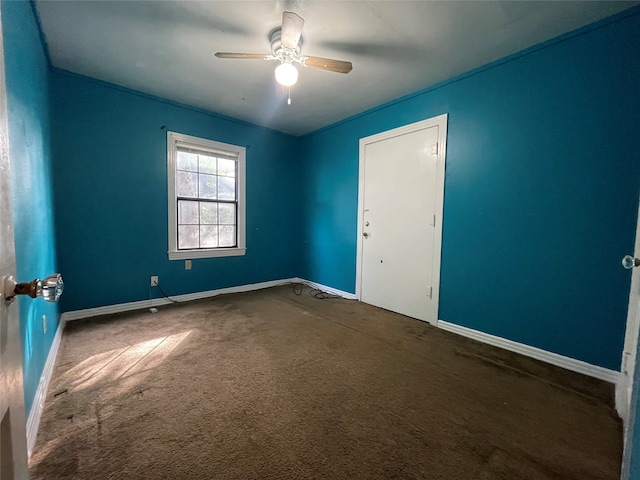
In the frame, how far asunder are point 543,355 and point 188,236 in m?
3.89

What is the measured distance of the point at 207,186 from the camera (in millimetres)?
3643

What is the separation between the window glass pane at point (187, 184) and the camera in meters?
3.42

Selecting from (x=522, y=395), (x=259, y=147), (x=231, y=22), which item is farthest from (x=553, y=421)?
(x=259, y=147)

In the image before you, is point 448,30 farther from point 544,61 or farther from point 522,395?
point 522,395

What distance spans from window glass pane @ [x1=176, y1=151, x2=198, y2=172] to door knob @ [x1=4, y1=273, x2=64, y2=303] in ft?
10.3

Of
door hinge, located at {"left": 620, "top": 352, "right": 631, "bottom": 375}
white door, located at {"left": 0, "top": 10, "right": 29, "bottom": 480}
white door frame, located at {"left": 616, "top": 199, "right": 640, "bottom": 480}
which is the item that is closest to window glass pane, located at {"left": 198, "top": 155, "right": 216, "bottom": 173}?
white door, located at {"left": 0, "top": 10, "right": 29, "bottom": 480}

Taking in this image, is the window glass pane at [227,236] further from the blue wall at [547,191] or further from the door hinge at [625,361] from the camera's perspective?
the door hinge at [625,361]

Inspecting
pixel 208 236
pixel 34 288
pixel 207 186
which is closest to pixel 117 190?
pixel 207 186

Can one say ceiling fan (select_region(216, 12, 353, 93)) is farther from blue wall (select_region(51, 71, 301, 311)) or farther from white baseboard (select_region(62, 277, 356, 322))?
white baseboard (select_region(62, 277, 356, 322))

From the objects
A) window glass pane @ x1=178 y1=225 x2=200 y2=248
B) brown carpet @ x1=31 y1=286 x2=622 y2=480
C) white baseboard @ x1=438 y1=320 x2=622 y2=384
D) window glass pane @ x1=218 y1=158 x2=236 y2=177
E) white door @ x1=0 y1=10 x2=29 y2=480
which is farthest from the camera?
window glass pane @ x1=218 y1=158 x2=236 y2=177

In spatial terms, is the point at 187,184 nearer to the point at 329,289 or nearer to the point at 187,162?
the point at 187,162

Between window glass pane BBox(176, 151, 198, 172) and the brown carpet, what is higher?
window glass pane BBox(176, 151, 198, 172)

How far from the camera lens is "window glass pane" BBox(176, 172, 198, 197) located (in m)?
3.42

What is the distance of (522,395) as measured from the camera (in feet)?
5.57
